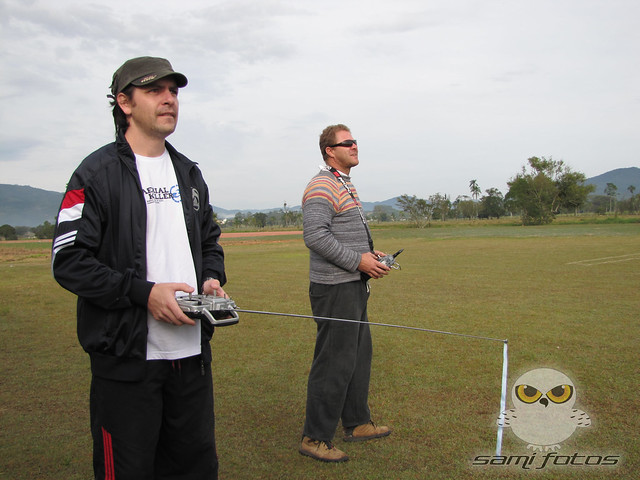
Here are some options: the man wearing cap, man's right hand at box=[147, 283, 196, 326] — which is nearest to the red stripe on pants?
the man wearing cap

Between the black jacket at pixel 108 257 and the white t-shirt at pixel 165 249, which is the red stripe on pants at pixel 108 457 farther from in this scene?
the white t-shirt at pixel 165 249

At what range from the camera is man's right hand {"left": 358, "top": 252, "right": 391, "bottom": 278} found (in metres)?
3.80

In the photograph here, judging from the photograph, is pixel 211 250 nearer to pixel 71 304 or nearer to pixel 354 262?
pixel 354 262

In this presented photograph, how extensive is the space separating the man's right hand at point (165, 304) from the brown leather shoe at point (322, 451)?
81.6 inches

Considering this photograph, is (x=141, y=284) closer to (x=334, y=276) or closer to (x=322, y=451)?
(x=334, y=276)

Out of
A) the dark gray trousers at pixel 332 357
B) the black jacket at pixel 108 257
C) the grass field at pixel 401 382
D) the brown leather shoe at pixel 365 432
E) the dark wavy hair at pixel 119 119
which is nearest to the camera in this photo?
the black jacket at pixel 108 257

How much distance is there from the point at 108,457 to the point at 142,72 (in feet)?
5.47

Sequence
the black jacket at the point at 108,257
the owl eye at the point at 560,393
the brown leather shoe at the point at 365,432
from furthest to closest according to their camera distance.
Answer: the owl eye at the point at 560,393, the brown leather shoe at the point at 365,432, the black jacket at the point at 108,257

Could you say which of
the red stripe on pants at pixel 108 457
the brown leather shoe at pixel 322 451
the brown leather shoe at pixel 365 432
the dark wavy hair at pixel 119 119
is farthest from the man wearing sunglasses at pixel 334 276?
the red stripe on pants at pixel 108 457

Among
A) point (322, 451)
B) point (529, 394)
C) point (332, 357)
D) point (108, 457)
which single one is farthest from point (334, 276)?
point (108, 457)

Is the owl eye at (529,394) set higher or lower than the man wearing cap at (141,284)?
lower

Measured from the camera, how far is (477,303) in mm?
10023

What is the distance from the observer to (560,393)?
15.1 feet

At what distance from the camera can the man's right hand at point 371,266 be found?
12.5 feet
